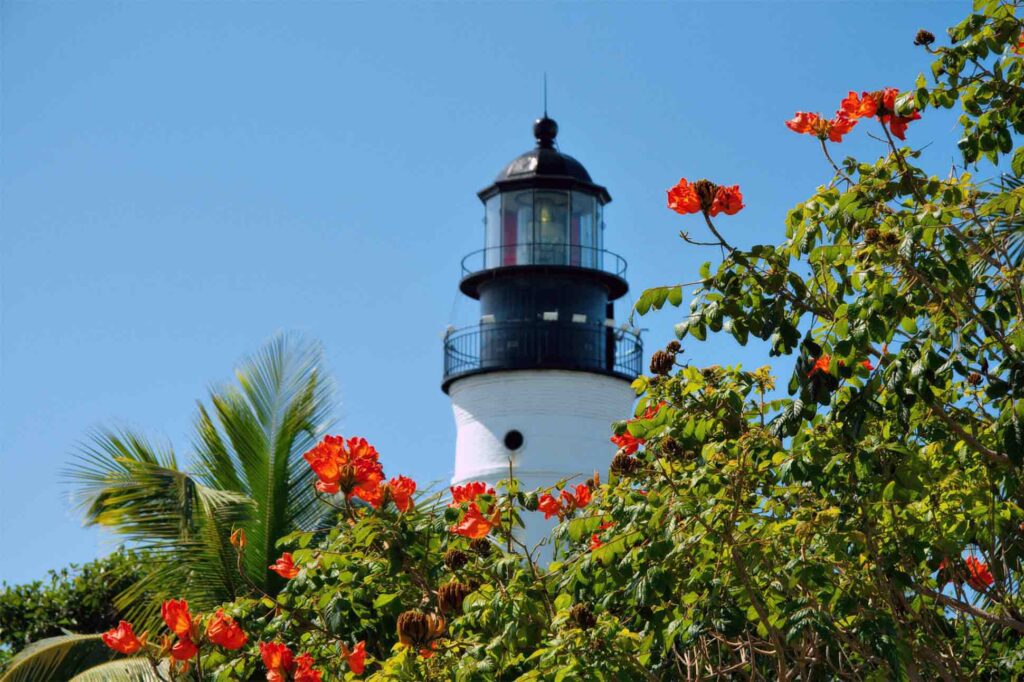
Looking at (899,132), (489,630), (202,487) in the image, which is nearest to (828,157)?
(899,132)

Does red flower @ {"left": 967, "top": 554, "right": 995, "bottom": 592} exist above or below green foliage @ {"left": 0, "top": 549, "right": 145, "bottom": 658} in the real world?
below

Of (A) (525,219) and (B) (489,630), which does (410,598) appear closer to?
(B) (489,630)

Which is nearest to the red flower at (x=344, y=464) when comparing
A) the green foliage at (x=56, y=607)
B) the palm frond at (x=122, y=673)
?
the palm frond at (x=122, y=673)

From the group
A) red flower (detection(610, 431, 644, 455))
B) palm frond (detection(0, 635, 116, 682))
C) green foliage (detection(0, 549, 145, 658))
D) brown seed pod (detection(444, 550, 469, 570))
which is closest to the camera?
brown seed pod (detection(444, 550, 469, 570))

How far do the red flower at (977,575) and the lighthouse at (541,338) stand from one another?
13657 mm

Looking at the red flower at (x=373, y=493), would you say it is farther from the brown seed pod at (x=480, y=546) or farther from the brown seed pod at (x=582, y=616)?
the brown seed pod at (x=582, y=616)

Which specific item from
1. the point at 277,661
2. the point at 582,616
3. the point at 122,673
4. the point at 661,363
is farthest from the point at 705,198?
the point at 122,673

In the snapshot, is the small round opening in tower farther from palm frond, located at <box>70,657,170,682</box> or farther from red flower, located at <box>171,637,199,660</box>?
red flower, located at <box>171,637,199,660</box>

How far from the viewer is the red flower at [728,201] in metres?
5.29

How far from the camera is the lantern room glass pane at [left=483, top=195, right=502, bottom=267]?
70.3ft

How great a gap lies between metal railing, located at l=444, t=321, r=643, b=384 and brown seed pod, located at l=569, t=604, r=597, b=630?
1518cm

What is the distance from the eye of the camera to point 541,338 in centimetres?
2120

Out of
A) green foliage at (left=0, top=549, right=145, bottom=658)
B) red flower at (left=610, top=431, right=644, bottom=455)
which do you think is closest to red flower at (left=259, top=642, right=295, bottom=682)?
red flower at (left=610, top=431, right=644, bottom=455)

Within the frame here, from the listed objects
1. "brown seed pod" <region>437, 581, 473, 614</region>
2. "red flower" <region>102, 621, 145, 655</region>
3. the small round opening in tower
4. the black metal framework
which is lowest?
"red flower" <region>102, 621, 145, 655</region>
